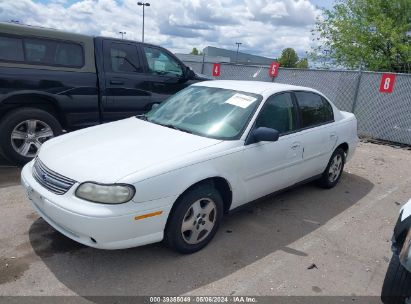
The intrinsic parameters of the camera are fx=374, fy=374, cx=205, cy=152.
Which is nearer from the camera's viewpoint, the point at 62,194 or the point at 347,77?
the point at 62,194

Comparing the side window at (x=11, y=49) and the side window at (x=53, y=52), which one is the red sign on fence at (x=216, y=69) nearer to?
the side window at (x=53, y=52)

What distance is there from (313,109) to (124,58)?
11.1ft

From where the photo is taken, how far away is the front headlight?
2852mm

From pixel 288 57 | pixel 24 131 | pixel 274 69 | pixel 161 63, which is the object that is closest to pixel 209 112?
pixel 24 131

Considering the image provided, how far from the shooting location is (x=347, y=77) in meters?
10.2

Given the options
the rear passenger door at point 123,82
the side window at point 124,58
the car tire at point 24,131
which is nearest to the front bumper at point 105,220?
the car tire at point 24,131

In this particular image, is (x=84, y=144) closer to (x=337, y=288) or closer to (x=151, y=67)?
(x=337, y=288)

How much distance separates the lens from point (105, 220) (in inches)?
110

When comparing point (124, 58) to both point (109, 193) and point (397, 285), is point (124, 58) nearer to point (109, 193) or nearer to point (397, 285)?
point (109, 193)

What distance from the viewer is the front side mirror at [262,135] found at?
370 cm

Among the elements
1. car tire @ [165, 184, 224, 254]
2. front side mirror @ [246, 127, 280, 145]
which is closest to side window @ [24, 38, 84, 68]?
front side mirror @ [246, 127, 280, 145]

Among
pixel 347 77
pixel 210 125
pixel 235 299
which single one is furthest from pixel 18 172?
pixel 347 77

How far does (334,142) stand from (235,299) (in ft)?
10.00

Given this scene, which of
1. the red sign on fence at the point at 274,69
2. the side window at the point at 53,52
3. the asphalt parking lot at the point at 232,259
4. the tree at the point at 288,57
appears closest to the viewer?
the asphalt parking lot at the point at 232,259
